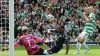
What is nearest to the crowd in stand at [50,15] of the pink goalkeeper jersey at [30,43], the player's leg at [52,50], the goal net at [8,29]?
the goal net at [8,29]

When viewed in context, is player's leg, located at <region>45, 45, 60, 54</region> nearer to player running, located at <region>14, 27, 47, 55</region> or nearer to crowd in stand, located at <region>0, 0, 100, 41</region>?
player running, located at <region>14, 27, 47, 55</region>

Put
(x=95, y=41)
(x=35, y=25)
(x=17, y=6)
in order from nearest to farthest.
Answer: (x=95, y=41) → (x=35, y=25) → (x=17, y=6)

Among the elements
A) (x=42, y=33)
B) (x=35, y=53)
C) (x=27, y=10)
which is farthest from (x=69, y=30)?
(x=35, y=53)

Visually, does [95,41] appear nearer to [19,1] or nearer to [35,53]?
[19,1]

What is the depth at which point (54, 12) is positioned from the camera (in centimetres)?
2711

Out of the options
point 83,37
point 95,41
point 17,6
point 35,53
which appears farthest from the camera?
point 17,6

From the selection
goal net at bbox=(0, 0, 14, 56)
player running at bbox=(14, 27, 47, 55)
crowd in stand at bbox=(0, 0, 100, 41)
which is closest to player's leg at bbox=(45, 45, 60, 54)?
player running at bbox=(14, 27, 47, 55)

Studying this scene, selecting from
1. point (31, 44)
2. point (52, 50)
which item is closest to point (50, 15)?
point (52, 50)

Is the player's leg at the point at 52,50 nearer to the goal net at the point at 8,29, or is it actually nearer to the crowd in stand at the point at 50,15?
the goal net at the point at 8,29

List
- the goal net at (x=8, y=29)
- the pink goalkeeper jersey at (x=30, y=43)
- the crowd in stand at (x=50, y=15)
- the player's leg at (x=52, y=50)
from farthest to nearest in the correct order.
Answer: the crowd in stand at (x=50, y=15) → the player's leg at (x=52, y=50) → the pink goalkeeper jersey at (x=30, y=43) → the goal net at (x=8, y=29)

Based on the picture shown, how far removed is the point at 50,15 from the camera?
26.3 metres

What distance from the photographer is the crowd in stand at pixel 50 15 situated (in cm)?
2505

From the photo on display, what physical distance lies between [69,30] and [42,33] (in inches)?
63.6

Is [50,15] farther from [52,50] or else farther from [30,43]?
[30,43]
